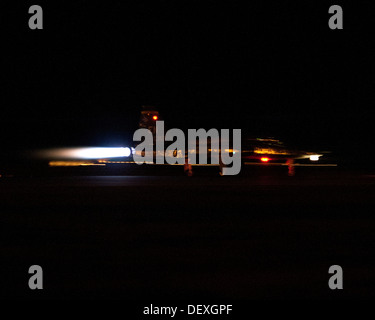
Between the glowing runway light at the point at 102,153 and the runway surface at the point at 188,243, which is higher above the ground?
the glowing runway light at the point at 102,153

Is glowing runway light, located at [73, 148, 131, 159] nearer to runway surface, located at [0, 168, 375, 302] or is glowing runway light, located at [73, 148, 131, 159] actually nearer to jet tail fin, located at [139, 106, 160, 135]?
jet tail fin, located at [139, 106, 160, 135]

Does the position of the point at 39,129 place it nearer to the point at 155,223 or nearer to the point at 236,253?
the point at 155,223

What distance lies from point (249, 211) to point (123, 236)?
3058 mm

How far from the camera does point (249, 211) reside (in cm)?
1031

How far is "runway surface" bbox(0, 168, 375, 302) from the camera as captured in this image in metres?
5.56

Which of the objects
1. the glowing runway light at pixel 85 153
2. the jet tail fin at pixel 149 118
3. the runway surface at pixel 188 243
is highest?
the jet tail fin at pixel 149 118

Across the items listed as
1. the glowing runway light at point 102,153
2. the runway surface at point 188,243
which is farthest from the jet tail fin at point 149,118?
the runway surface at point 188,243

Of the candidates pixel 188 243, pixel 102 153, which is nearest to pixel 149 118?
pixel 102 153

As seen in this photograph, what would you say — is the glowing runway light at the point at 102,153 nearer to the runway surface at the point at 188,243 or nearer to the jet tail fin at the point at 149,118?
the jet tail fin at the point at 149,118

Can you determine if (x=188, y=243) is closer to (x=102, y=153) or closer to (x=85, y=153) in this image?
(x=102, y=153)

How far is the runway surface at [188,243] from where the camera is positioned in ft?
18.2

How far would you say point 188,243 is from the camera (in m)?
7.46

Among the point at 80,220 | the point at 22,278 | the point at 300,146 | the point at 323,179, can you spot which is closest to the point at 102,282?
the point at 22,278

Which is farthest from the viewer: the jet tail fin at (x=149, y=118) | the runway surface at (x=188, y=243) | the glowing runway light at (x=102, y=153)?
the jet tail fin at (x=149, y=118)
